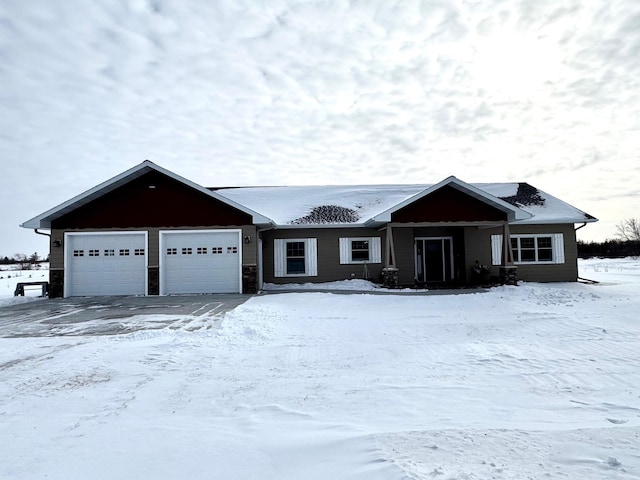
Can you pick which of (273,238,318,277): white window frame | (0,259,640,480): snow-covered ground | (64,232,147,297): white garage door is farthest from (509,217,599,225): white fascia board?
(64,232,147,297): white garage door

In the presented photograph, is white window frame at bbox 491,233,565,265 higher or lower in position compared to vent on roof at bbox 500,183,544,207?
lower

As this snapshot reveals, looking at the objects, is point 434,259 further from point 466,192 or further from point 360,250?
point 466,192

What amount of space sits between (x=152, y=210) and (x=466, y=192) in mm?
12189

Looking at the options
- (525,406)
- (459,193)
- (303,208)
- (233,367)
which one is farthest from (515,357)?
(303,208)

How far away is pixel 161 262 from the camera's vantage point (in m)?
16.5

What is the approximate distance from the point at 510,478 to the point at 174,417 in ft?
10.2

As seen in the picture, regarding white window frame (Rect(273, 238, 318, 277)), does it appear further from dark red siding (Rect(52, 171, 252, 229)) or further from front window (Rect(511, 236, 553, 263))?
front window (Rect(511, 236, 553, 263))

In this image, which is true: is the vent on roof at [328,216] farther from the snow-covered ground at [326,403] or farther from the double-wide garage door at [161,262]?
the snow-covered ground at [326,403]

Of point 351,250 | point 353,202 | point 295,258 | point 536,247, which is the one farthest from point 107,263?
point 536,247

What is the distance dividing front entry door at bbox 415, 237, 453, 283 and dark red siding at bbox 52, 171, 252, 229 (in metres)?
8.02

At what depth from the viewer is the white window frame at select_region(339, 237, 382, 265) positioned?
18703 millimetres

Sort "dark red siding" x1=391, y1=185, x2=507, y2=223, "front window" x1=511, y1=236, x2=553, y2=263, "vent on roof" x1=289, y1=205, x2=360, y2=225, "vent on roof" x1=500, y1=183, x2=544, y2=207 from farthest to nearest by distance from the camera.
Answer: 1. "vent on roof" x1=500, y1=183, x2=544, y2=207
2. "front window" x1=511, y1=236, x2=553, y2=263
3. "vent on roof" x1=289, y1=205, x2=360, y2=225
4. "dark red siding" x1=391, y1=185, x2=507, y2=223

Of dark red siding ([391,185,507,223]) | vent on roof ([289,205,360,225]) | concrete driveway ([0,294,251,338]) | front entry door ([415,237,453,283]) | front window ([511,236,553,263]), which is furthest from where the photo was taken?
front entry door ([415,237,453,283])

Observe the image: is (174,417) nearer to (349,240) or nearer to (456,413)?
(456,413)
